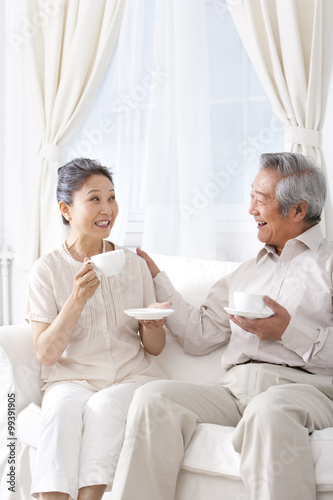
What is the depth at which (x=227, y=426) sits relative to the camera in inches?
78.6

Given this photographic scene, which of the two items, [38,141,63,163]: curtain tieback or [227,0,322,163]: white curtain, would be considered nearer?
[227,0,322,163]: white curtain

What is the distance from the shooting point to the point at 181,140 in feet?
10.5

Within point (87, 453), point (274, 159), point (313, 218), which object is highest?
point (274, 159)

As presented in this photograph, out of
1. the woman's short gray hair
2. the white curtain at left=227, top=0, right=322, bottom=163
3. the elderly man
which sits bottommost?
the elderly man

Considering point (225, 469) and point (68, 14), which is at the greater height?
point (68, 14)

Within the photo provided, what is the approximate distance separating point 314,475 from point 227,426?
0.39m

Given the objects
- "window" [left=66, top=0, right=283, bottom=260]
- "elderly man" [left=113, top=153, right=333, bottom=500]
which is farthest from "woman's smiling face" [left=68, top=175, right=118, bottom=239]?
"window" [left=66, top=0, right=283, bottom=260]

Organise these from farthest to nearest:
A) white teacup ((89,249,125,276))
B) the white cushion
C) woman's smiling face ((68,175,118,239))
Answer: the white cushion
woman's smiling face ((68,175,118,239))
white teacup ((89,249,125,276))

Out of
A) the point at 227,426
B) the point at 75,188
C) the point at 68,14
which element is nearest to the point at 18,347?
the point at 75,188

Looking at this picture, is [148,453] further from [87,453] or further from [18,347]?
[18,347]

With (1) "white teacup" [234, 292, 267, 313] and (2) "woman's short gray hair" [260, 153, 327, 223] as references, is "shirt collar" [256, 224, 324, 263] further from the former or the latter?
(1) "white teacup" [234, 292, 267, 313]

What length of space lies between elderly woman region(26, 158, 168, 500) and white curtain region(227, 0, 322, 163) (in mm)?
977

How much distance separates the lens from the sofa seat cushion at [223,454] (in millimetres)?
1682

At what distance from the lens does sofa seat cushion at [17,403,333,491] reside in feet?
5.52
